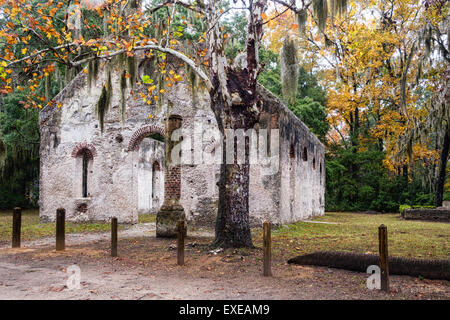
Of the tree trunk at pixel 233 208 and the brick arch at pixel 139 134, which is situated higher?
the brick arch at pixel 139 134

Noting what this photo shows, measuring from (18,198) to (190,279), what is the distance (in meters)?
21.0

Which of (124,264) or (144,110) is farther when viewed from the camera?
(144,110)

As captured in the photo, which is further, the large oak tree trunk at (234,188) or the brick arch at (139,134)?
the brick arch at (139,134)

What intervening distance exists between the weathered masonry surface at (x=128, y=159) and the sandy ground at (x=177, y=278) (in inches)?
161

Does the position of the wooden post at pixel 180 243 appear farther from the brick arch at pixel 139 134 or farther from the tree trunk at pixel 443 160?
the tree trunk at pixel 443 160

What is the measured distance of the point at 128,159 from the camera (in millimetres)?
13477

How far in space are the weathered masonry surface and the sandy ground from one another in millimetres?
4086

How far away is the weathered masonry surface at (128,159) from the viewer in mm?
11969

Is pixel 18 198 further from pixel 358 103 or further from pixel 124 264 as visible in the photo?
pixel 358 103

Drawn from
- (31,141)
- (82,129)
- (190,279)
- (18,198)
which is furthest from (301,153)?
(18,198)

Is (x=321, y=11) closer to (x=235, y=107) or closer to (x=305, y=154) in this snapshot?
(x=235, y=107)

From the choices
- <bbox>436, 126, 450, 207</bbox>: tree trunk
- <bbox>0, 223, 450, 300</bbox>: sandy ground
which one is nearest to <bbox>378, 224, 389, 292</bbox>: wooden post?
<bbox>0, 223, 450, 300</bbox>: sandy ground

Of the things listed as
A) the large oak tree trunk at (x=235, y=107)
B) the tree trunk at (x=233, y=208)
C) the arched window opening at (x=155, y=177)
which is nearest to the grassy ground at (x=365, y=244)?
the tree trunk at (x=233, y=208)

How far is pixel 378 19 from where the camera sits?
2219 cm
